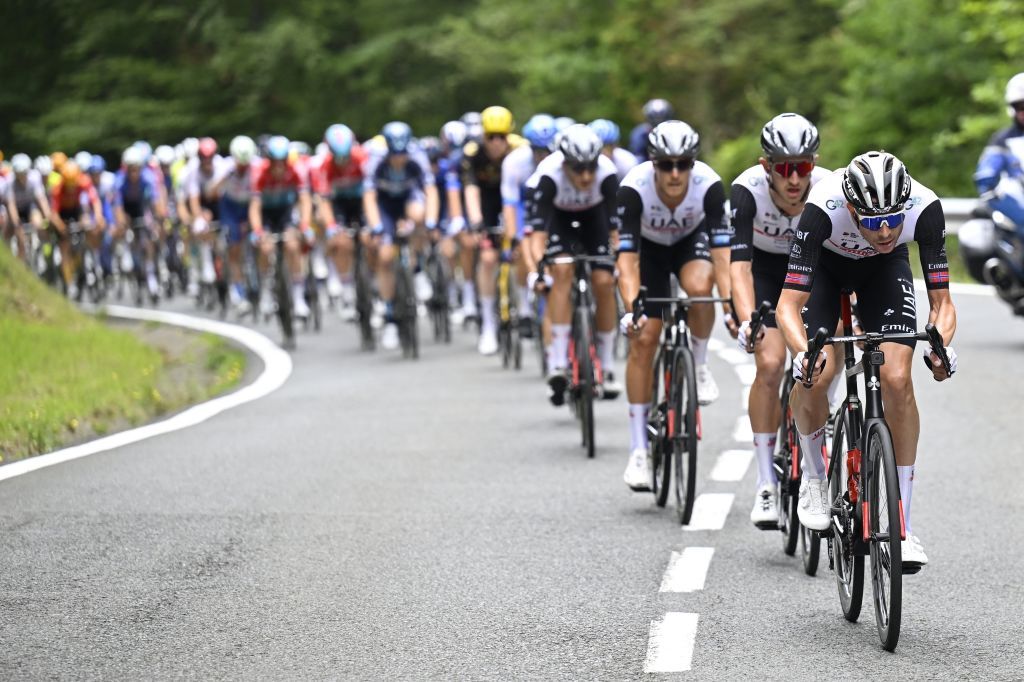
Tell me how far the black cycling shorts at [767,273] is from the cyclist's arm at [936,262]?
1613 mm

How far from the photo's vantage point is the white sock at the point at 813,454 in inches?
287

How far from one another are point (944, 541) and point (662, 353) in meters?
1.70

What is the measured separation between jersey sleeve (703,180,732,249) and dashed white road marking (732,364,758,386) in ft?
16.2

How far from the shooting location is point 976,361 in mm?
14898

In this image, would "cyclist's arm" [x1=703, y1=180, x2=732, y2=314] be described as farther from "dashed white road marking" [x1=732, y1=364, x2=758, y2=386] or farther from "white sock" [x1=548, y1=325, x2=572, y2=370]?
"dashed white road marking" [x1=732, y1=364, x2=758, y2=386]

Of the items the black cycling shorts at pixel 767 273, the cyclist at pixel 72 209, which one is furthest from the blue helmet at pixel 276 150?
the black cycling shorts at pixel 767 273

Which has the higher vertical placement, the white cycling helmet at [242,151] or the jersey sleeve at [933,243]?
the white cycling helmet at [242,151]

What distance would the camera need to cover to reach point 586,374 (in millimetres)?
10953

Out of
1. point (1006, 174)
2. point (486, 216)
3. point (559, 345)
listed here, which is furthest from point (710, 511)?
point (486, 216)

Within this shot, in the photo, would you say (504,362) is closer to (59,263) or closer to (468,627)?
(468,627)

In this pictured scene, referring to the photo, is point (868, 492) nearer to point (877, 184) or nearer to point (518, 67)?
point (877, 184)

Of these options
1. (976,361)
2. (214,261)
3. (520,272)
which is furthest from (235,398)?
(214,261)

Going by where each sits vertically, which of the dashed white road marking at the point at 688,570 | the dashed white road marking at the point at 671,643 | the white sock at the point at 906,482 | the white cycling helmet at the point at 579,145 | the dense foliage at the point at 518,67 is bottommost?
the dashed white road marking at the point at 688,570

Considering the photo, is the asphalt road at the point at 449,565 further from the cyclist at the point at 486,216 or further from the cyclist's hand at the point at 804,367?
the cyclist at the point at 486,216
